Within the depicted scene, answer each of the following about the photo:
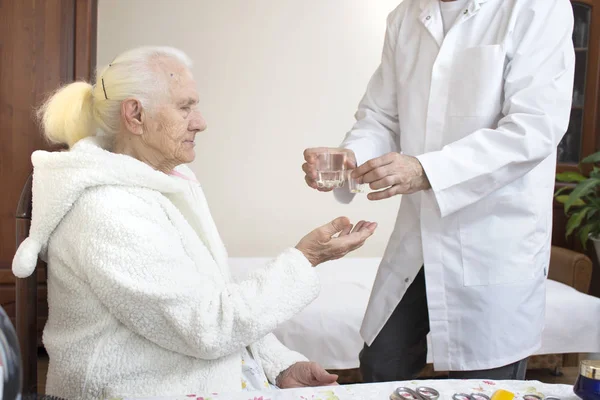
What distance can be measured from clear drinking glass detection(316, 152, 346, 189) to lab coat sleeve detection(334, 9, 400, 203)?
0.24 m

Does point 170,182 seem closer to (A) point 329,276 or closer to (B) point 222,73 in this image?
(A) point 329,276

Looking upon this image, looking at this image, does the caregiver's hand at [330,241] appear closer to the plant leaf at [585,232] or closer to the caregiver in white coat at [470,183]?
the caregiver in white coat at [470,183]

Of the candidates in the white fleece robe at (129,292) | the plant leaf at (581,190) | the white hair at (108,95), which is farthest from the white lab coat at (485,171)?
the plant leaf at (581,190)

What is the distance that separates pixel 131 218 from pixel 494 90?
944 mm

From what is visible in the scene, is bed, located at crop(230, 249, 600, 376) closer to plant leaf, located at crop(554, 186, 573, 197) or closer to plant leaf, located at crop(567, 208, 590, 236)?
plant leaf, located at crop(567, 208, 590, 236)

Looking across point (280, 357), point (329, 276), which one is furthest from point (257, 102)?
point (280, 357)

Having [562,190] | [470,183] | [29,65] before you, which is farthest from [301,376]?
[562,190]

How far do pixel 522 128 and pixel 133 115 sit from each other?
920 mm

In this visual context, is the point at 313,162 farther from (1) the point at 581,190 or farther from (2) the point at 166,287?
(1) the point at 581,190

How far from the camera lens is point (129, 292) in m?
1.23

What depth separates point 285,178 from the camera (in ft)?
13.3

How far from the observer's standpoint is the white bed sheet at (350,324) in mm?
2641

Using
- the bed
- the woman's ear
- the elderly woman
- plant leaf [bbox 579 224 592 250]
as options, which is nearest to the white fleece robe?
the elderly woman

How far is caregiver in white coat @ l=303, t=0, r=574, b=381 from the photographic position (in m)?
1.56
